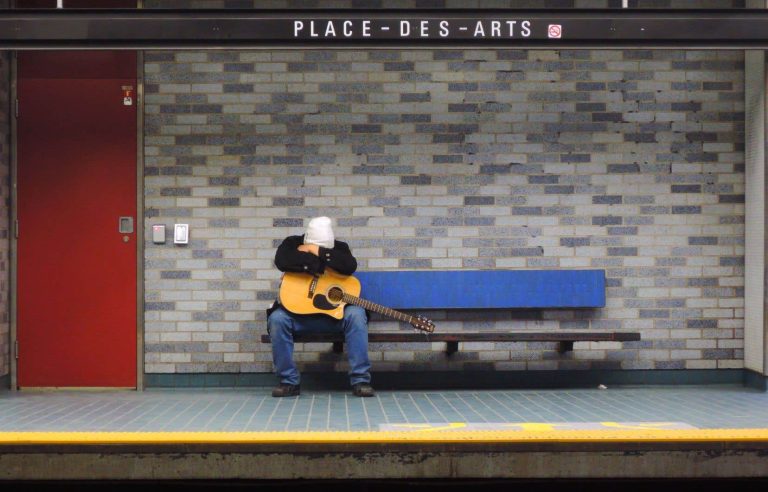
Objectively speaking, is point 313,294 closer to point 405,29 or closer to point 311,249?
point 311,249

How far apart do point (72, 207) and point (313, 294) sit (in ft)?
7.48

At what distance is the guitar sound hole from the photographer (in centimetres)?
602

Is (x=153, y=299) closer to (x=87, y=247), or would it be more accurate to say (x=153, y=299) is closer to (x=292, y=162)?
(x=87, y=247)

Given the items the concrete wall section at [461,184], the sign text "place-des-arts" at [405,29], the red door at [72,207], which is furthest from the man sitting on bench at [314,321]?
the sign text "place-des-arts" at [405,29]

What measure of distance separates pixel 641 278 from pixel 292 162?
10.6 ft

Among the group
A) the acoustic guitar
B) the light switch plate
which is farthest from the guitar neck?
the light switch plate


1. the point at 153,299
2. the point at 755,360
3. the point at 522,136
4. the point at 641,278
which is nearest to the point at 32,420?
the point at 153,299

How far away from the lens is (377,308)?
19.9 ft

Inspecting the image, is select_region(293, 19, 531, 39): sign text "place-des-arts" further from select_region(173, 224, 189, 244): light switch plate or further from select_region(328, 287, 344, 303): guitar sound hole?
select_region(173, 224, 189, 244): light switch plate

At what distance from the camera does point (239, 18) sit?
5121mm

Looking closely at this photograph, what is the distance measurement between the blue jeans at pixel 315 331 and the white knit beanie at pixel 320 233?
55 cm

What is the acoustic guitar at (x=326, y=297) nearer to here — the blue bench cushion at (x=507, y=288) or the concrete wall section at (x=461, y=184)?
the blue bench cushion at (x=507, y=288)

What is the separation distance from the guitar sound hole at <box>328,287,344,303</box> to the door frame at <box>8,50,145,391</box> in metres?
1.72
